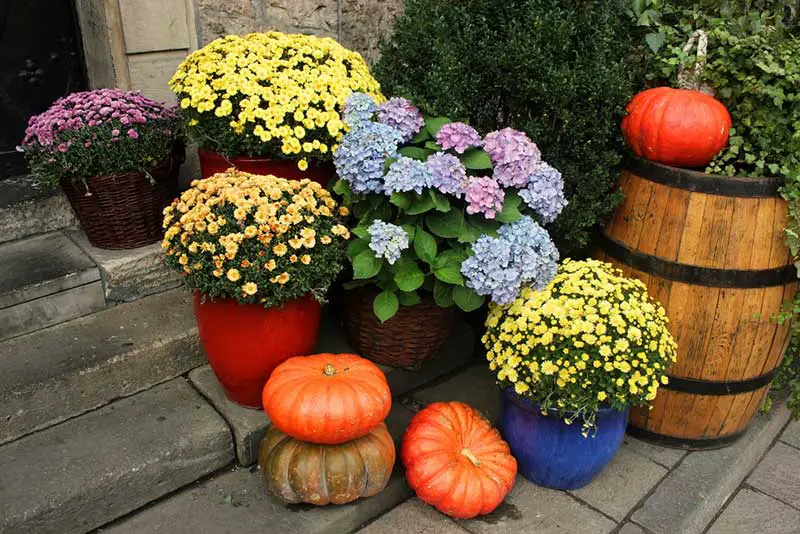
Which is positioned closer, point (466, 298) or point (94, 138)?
point (466, 298)

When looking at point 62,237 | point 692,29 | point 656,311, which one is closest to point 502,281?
point 656,311

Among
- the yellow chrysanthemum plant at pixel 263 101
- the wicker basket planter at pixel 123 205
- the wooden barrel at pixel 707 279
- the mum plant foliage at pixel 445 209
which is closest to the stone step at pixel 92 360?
the wicker basket planter at pixel 123 205

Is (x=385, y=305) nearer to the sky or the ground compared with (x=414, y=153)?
nearer to the ground

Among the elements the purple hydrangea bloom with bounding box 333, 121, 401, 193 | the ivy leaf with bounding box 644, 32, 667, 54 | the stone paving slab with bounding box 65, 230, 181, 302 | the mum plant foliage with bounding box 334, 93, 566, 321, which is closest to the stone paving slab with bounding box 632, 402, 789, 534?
the mum plant foliage with bounding box 334, 93, 566, 321

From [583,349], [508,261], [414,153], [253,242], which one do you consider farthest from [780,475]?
[253,242]

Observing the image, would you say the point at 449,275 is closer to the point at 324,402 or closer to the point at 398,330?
the point at 398,330

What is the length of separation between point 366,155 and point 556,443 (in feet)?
4.04

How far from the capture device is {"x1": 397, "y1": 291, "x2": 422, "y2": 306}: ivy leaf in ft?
8.22

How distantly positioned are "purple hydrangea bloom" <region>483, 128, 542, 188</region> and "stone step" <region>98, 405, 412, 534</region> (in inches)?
46.7

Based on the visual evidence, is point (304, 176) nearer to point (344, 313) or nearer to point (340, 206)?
point (340, 206)

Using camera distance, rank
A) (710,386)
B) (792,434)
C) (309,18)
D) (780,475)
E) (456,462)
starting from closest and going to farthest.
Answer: (456,462) < (710,386) < (780,475) < (792,434) < (309,18)

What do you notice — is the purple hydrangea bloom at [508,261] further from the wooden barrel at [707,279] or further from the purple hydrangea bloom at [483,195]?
the wooden barrel at [707,279]

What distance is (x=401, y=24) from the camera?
9.78 feet

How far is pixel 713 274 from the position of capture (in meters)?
2.49
